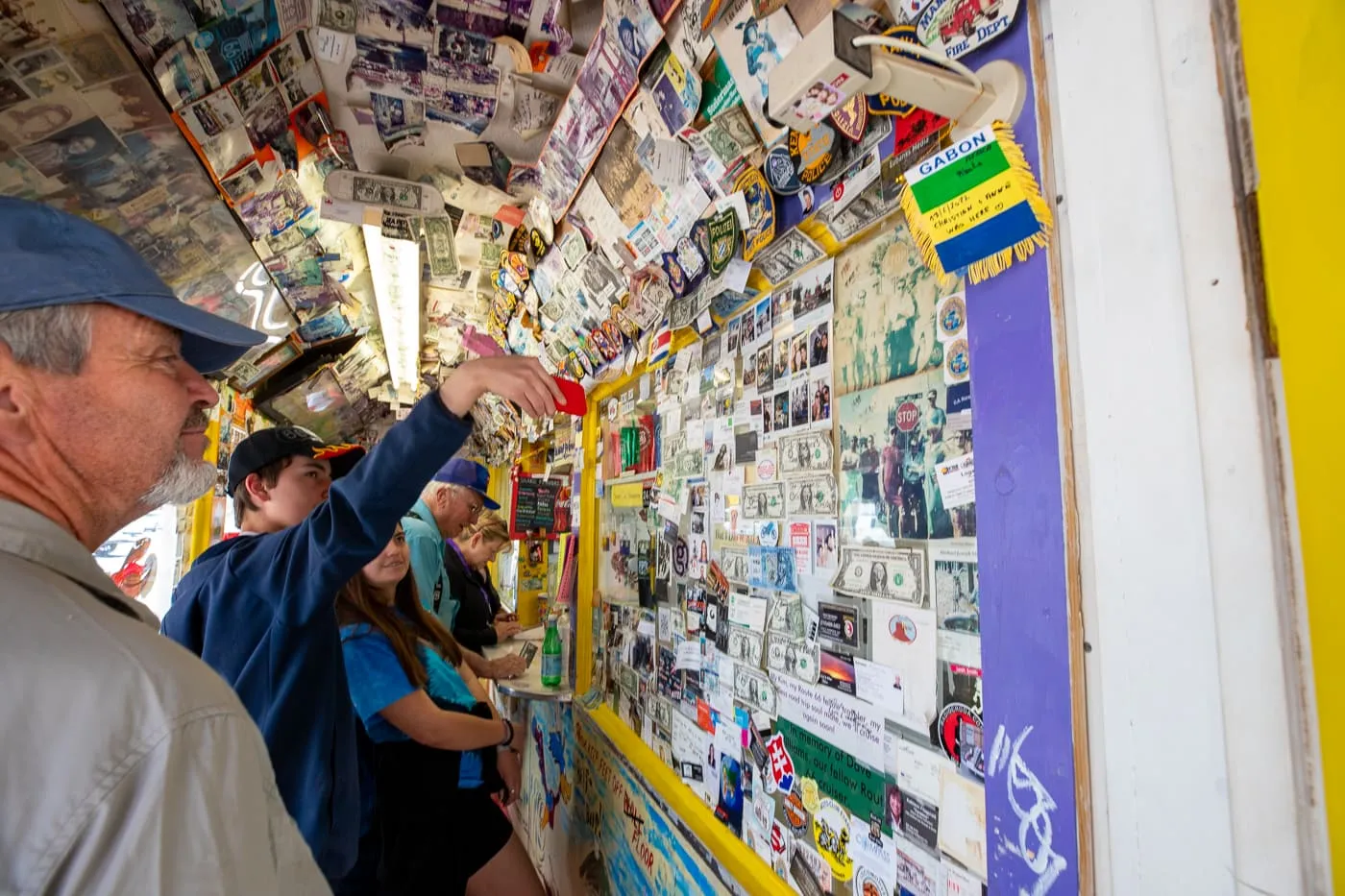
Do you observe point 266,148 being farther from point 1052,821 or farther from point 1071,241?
point 1052,821

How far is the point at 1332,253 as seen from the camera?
45cm

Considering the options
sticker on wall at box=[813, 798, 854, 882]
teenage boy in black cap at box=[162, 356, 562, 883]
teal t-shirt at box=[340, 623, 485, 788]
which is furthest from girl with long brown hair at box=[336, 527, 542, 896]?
sticker on wall at box=[813, 798, 854, 882]

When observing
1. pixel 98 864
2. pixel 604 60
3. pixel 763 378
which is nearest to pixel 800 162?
pixel 763 378

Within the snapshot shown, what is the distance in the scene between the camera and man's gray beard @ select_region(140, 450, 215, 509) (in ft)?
2.54

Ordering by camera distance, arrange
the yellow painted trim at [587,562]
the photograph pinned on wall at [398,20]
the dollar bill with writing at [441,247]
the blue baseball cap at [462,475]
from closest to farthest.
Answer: the photograph pinned on wall at [398,20] < the yellow painted trim at [587,562] < the dollar bill with writing at [441,247] < the blue baseball cap at [462,475]

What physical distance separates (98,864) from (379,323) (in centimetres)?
433

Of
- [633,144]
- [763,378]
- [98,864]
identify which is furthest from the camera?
[633,144]

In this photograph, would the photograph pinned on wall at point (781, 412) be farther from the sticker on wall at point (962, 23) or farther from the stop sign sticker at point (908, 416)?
the sticker on wall at point (962, 23)

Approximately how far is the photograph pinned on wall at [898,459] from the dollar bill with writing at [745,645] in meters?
0.41

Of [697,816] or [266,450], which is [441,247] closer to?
[266,450]

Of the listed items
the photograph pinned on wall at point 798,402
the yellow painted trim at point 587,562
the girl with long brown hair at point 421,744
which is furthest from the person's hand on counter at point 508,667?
the photograph pinned on wall at point 798,402

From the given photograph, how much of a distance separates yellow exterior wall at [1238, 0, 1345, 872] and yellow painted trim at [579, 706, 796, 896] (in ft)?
3.32

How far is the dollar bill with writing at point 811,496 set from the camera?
109 cm

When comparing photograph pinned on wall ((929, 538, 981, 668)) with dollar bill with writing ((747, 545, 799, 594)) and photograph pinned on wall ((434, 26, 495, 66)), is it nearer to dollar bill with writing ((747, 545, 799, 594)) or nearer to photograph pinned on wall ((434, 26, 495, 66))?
dollar bill with writing ((747, 545, 799, 594))
